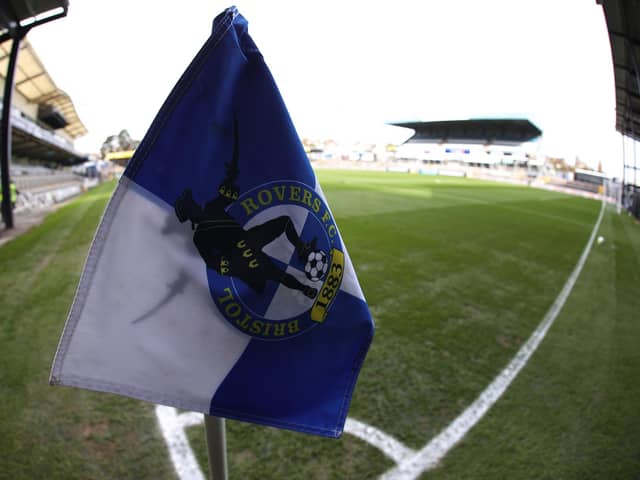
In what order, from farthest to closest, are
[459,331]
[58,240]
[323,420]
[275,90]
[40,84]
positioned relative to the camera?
[40,84] → [58,240] → [459,331] → [323,420] → [275,90]

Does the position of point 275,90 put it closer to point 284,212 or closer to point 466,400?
point 284,212

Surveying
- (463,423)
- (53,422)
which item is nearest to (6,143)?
(53,422)

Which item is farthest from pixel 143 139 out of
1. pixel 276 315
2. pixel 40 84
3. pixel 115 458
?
pixel 40 84

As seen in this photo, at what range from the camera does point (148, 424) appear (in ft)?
8.25

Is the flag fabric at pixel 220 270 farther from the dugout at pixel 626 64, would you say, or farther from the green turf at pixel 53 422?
the dugout at pixel 626 64

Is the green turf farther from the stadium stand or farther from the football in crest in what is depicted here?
the stadium stand

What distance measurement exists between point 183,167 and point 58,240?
25.8 feet

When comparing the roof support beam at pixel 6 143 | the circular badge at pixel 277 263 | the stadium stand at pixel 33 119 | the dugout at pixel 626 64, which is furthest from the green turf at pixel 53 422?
the stadium stand at pixel 33 119

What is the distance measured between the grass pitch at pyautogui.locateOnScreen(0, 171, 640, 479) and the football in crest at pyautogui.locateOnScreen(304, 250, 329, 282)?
63.7 inches

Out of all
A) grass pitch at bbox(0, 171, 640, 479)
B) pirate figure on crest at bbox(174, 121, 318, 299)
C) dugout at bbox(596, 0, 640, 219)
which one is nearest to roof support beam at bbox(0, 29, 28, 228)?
grass pitch at bbox(0, 171, 640, 479)

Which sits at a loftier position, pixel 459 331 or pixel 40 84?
pixel 40 84

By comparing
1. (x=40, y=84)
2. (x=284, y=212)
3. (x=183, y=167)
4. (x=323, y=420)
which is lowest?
(x=323, y=420)

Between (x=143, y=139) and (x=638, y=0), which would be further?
(x=638, y=0)

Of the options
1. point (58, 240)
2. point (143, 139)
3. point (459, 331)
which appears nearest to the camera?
point (143, 139)
